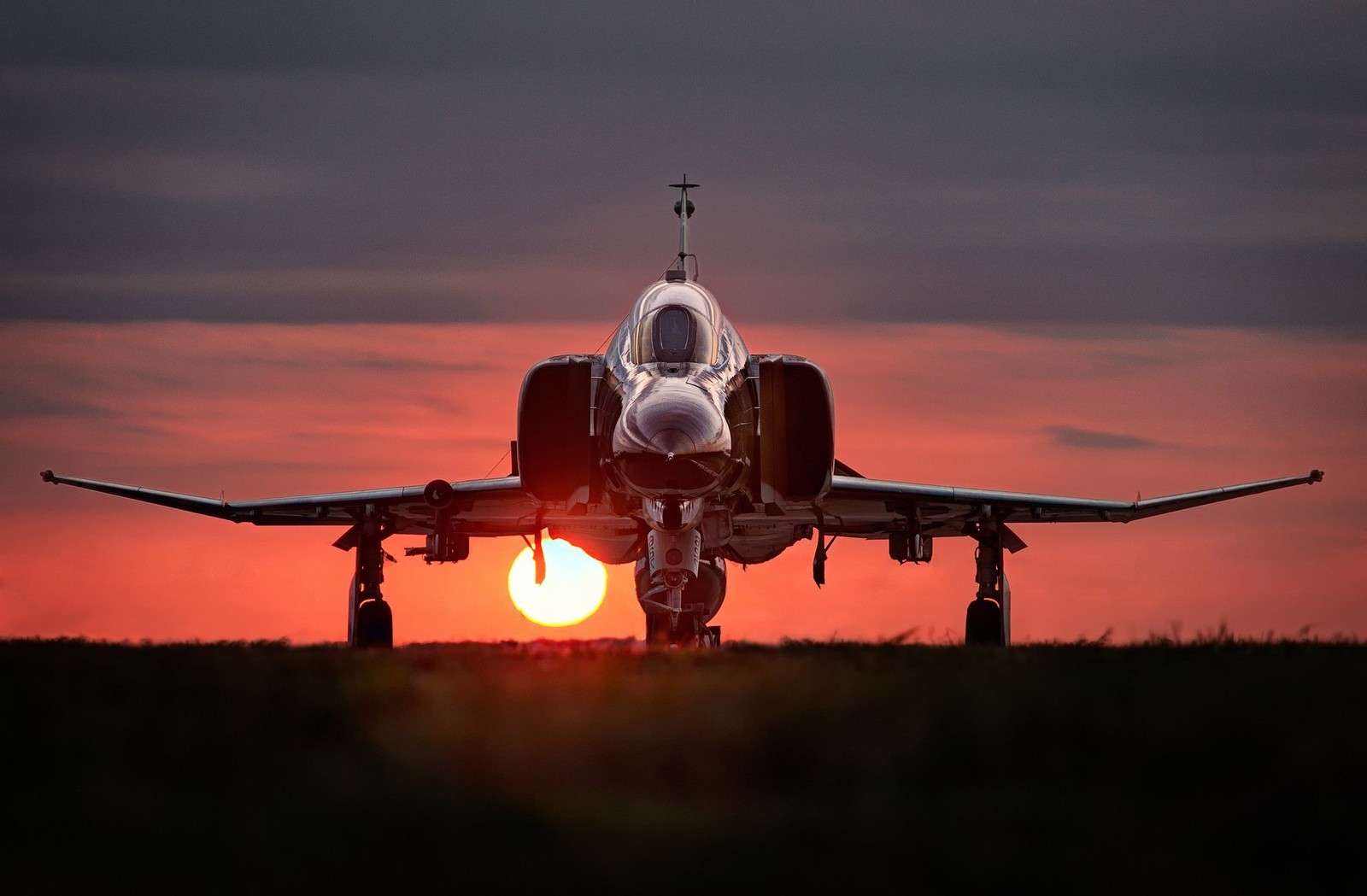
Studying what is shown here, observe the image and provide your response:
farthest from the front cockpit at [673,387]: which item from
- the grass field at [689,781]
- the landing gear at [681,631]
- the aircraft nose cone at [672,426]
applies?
the grass field at [689,781]

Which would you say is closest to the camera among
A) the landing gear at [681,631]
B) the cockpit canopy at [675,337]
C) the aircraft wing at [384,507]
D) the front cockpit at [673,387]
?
the front cockpit at [673,387]

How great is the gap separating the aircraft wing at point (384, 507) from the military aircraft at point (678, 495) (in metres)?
0.04

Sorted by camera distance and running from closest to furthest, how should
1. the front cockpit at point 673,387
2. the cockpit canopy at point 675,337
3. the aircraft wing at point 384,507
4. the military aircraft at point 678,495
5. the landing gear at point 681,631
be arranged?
the front cockpit at point 673,387
the military aircraft at point 678,495
the cockpit canopy at point 675,337
the landing gear at point 681,631
the aircraft wing at point 384,507

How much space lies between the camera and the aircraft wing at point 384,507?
23516mm

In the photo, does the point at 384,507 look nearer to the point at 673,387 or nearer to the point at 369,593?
the point at 369,593

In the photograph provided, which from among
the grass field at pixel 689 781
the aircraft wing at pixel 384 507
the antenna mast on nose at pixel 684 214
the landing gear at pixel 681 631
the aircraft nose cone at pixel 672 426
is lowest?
the grass field at pixel 689 781

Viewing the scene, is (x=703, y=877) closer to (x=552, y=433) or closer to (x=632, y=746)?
(x=632, y=746)

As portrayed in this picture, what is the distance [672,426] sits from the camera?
16031mm

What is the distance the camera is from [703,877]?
414 centimetres

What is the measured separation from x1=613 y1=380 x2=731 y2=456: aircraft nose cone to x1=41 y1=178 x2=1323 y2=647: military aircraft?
0.02m

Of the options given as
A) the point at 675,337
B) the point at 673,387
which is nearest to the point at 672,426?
the point at 673,387

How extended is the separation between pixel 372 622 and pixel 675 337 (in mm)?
7834

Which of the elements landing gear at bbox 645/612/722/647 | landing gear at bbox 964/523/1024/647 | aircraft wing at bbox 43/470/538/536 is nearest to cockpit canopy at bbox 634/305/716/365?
landing gear at bbox 645/612/722/647

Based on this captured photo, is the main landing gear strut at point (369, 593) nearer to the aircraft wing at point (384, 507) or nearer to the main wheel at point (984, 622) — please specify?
the aircraft wing at point (384, 507)
